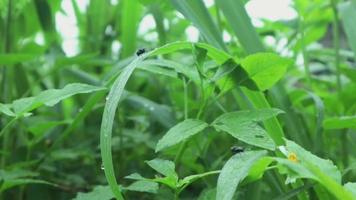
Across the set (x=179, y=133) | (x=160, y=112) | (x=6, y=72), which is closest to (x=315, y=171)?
(x=179, y=133)

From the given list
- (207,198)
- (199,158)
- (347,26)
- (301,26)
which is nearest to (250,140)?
(207,198)

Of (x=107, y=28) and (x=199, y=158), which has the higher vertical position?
(x=107, y=28)

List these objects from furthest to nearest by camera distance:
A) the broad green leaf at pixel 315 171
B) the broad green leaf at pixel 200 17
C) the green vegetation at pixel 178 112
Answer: the broad green leaf at pixel 200 17 → the green vegetation at pixel 178 112 → the broad green leaf at pixel 315 171

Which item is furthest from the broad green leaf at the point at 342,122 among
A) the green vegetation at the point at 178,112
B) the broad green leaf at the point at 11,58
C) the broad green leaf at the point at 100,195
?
the broad green leaf at the point at 11,58

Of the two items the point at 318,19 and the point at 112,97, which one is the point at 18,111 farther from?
the point at 318,19

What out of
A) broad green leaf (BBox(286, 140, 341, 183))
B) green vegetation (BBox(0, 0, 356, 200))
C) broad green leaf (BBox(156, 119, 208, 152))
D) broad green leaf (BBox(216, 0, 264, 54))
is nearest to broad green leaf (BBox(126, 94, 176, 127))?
green vegetation (BBox(0, 0, 356, 200))

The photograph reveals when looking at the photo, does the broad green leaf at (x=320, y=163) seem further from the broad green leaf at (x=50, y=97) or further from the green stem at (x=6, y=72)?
the green stem at (x=6, y=72)

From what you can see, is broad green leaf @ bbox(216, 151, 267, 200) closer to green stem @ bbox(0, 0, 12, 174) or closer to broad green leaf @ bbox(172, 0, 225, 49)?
broad green leaf @ bbox(172, 0, 225, 49)
